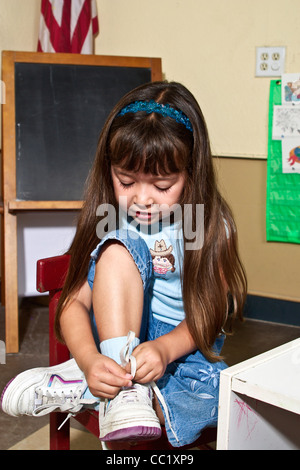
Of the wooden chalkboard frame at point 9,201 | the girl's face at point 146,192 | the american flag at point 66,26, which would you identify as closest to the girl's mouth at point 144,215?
the girl's face at point 146,192

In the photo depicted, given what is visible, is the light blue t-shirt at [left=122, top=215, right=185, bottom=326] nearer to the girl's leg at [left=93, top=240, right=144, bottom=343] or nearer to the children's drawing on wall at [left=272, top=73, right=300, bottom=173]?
the girl's leg at [left=93, top=240, right=144, bottom=343]

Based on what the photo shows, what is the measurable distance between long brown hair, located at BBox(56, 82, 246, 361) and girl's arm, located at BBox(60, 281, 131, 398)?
27 millimetres

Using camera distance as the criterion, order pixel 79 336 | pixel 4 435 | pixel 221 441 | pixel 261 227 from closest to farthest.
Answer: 1. pixel 221 441
2. pixel 79 336
3. pixel 4 435
4. pixel 261 227

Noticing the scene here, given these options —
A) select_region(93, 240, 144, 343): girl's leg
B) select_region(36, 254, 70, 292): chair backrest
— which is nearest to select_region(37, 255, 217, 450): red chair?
select_region(36, 254, 70, 292): chair backrest

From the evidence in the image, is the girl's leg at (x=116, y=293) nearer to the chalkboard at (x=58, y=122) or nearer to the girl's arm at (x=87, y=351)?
the girl's arm at (x=87, y=351)

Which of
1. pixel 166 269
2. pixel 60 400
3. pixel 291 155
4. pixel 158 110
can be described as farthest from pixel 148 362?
pixel 291 155

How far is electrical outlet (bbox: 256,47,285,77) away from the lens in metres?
2.37

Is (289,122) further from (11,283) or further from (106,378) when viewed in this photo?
(106,378)

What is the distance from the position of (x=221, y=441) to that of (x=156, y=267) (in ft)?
1.61

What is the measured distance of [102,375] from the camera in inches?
36.7

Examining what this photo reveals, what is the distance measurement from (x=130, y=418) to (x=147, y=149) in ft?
1.58

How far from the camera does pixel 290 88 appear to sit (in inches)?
92.8
